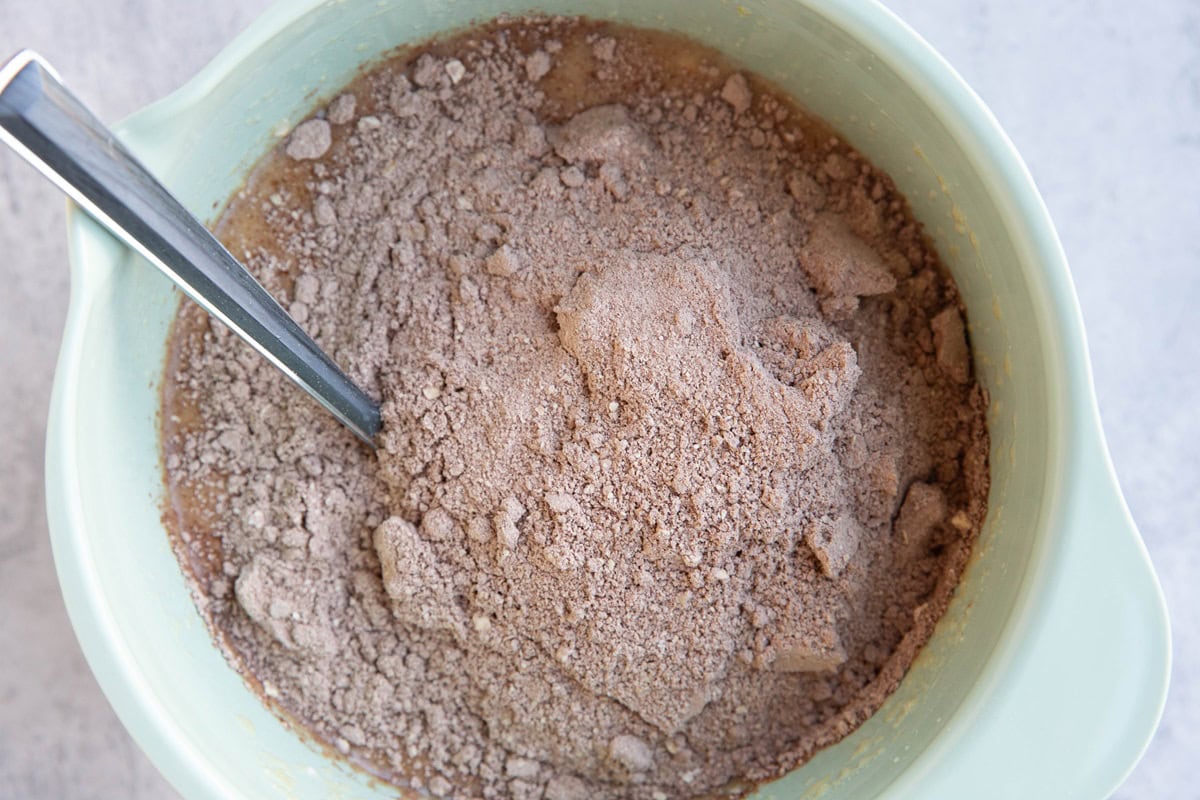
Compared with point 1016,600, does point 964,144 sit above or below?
above

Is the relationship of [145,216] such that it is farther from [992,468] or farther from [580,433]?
[992,468]

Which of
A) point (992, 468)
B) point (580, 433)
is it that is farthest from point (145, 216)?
point (992, 468)

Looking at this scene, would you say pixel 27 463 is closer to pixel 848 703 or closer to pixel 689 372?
pixel 689 372

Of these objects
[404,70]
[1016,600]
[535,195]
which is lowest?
[1016,600]

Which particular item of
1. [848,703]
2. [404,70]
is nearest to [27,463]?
[404,70]

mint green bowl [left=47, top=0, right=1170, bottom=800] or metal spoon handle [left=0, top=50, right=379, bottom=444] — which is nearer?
metal spoon handle [left=0, top=50, right=379, bottom=444]

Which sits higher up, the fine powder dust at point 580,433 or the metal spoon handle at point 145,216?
the metal spoon handle at point 145,216
